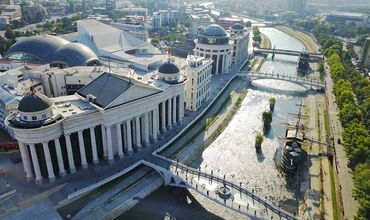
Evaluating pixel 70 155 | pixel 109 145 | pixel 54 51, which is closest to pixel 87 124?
pixel 109 145

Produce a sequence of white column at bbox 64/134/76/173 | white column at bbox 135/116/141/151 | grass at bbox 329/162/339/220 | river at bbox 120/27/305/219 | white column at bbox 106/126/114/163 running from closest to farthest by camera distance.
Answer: grass at bbox 329/162/339/220
river at bbox 120/27/305/219
white column at bbox 64/134/76/173
white column at bbox 106/126/114/163
white column at bbox 135/116/141/151

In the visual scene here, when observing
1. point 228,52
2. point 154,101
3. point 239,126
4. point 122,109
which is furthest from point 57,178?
point 228,52

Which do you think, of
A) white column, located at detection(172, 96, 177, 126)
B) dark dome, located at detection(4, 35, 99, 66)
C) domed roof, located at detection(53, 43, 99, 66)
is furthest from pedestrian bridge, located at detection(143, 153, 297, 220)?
dark dome, located at detection(4, 35, 99, 66)

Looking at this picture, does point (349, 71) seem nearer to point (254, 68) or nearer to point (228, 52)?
point (254, 68)

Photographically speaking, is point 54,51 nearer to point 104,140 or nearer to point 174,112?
point 174,112

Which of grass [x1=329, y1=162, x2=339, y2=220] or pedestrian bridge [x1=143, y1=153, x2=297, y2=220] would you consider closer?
pedestrian bridge [x1=143, y1=153, x2=297, y2=220]

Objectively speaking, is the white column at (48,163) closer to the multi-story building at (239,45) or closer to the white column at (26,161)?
the white column at (26,161)

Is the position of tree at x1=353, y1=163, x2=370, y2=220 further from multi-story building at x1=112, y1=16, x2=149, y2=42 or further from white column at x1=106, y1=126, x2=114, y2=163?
multi-story building at x1=112, y1=16, x2=149, y2=42
